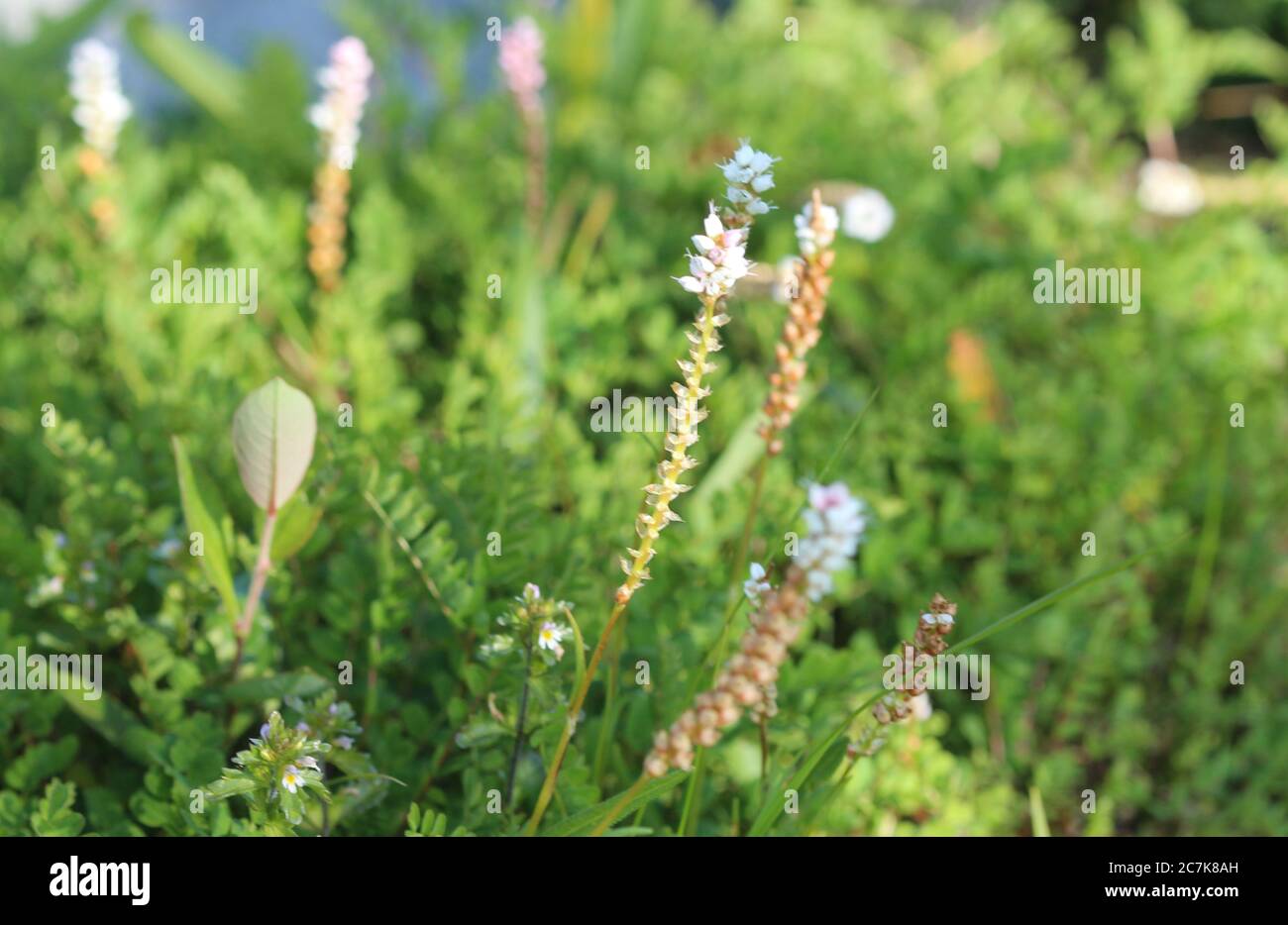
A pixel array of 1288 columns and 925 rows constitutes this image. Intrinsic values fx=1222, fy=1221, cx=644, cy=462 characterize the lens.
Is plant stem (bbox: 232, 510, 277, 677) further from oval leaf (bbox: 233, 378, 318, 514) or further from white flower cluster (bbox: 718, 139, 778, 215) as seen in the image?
white flower cluster (bbox: 718, 139, 778, 215)

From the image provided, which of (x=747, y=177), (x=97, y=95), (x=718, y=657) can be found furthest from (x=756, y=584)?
(x=97, y=95)

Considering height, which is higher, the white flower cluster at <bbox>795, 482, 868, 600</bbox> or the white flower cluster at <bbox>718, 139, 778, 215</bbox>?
the white flower cluster at <bbox>718, 139, 778, 215</bbox>

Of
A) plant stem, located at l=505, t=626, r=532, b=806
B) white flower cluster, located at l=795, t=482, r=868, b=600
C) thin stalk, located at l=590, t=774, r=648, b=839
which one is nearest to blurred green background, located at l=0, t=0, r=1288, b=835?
plant stem, located at l=505, t=626, r=532, b=806

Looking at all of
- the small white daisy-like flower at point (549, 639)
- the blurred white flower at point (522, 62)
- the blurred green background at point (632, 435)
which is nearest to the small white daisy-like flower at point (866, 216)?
the blurred green background at point (632, 435)

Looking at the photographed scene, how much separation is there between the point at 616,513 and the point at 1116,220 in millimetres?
1888

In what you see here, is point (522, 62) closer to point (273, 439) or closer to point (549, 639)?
point (273, 439)

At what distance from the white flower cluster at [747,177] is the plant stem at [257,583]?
28.3 inches

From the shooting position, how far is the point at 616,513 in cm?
200

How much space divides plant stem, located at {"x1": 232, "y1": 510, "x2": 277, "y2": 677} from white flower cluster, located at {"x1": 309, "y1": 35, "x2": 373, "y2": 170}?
1.04 metres

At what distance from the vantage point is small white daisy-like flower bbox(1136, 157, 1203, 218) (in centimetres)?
345

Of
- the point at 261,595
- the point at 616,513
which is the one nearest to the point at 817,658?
the point at 616,513

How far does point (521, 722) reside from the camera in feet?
4.53

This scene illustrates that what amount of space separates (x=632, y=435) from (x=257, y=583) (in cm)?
53
